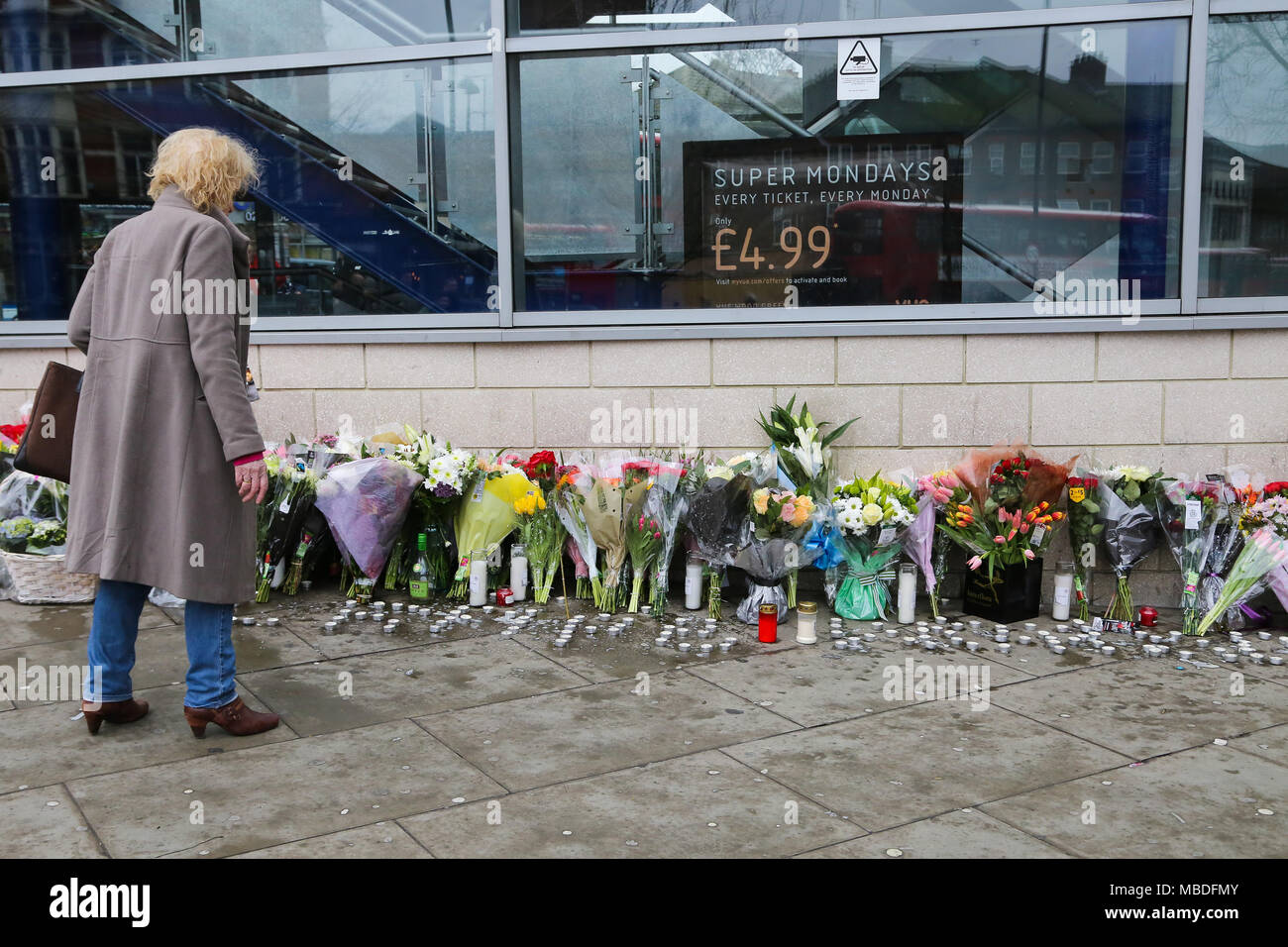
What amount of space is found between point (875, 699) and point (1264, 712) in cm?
137

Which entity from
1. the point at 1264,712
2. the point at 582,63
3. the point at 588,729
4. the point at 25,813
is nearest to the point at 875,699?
the point at 588,729

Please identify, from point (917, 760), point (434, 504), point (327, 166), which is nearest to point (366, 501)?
point (434, 504)

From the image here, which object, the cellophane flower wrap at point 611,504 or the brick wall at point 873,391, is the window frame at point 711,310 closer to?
the brick wall at point 873,391

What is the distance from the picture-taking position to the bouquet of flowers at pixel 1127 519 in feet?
17.6

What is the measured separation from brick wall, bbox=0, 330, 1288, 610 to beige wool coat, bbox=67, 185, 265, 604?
2.41 m

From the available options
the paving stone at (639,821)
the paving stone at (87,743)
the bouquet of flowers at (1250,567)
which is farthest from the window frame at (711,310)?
the paving stone at (639,821)

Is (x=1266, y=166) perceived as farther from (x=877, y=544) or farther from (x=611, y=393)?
(x=611, y=393)

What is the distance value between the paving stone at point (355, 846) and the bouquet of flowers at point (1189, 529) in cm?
366

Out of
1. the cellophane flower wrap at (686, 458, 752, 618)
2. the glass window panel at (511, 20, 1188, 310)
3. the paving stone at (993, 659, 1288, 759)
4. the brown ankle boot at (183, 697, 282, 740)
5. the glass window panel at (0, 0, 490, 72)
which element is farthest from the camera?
the glass window panel at (0, 0, 490, 72)

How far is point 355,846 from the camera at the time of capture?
323 centimetres

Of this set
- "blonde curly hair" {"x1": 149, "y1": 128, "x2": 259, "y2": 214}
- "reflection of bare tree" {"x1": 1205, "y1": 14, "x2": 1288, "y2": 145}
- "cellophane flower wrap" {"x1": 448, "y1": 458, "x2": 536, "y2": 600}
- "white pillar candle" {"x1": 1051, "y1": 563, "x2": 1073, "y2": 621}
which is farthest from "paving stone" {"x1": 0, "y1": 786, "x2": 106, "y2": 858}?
"reflection of bare tree" {"x1": 1205, "y1": 14, "x2": 1288, "y2": 145}

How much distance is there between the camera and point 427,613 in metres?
5.57

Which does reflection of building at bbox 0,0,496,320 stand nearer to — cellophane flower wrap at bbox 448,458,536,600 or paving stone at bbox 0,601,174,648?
cellophane flower wrap at bbox 448,458,536,600

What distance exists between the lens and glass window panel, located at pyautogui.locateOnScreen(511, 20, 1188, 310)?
19.0 ft
